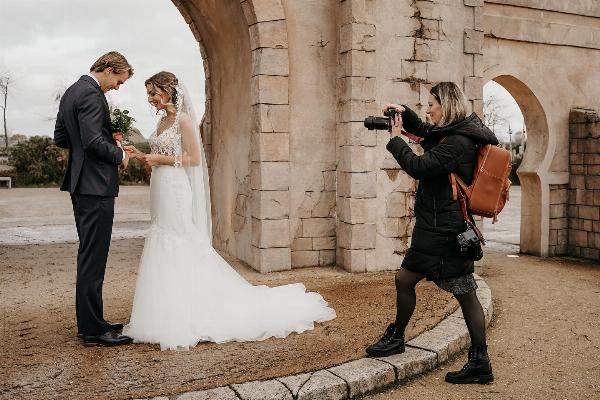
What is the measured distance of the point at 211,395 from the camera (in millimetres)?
3326

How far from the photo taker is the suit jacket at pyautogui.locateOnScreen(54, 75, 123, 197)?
4.03 metres

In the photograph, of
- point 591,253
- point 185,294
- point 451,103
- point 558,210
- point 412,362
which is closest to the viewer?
point 451,103

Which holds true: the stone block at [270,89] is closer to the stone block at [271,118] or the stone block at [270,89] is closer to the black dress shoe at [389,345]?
the stone block at [271,118]

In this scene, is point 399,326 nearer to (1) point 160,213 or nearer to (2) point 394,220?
(1) point 160,213

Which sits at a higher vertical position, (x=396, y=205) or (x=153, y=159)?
(x=153, y=159)

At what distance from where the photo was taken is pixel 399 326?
4004 mm

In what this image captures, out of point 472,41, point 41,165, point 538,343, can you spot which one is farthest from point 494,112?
point 538,343

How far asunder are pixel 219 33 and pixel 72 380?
18.5 ft

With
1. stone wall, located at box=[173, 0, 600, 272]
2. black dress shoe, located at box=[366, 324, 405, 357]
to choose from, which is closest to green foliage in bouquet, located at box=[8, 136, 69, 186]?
stone wall, located at box=[173, 0, 600, 272]

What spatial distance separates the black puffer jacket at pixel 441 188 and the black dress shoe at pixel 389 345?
0.56 m

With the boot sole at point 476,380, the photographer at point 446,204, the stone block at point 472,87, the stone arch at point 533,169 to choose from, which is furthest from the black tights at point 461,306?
the stone arch at point 533,169

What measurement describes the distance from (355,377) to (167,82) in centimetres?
266

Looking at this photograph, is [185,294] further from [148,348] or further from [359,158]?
[359,158]

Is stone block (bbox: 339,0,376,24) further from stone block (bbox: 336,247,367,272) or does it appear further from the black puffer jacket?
the black puffer jacket
